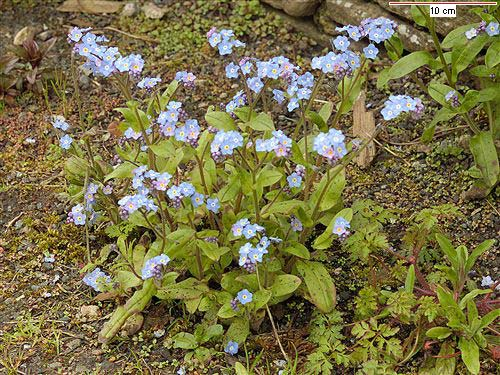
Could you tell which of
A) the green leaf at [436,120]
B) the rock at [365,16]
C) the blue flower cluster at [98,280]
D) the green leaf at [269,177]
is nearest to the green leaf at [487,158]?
the green leaf at [436,120]

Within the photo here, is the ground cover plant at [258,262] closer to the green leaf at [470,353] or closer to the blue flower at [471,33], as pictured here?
the green leaf at [470,353]

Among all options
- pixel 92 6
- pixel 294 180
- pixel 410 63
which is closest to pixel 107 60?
pixel 294 180

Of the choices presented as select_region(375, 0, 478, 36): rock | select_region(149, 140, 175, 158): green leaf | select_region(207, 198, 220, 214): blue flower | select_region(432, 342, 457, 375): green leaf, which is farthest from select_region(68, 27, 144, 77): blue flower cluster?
select_region(375, 0, 478, 36): rock

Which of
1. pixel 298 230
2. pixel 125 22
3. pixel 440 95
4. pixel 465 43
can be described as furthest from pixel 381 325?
pixel 125 22

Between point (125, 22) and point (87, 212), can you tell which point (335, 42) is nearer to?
point (87, 212)

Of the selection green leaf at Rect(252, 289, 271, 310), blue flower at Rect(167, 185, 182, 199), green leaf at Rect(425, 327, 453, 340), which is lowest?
green leaf at Rect(425, 327, 453, 340)

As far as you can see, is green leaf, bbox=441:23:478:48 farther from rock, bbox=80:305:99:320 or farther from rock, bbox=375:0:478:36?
rock, bbox=80:305:99:320

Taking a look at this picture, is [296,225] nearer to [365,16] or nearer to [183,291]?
[183,291]

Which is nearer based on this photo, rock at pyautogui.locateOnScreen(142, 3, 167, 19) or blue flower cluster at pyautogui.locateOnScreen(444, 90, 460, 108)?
blue flower cluster at pyautogui.locateOnScreen(444, 90, 460, 108)
